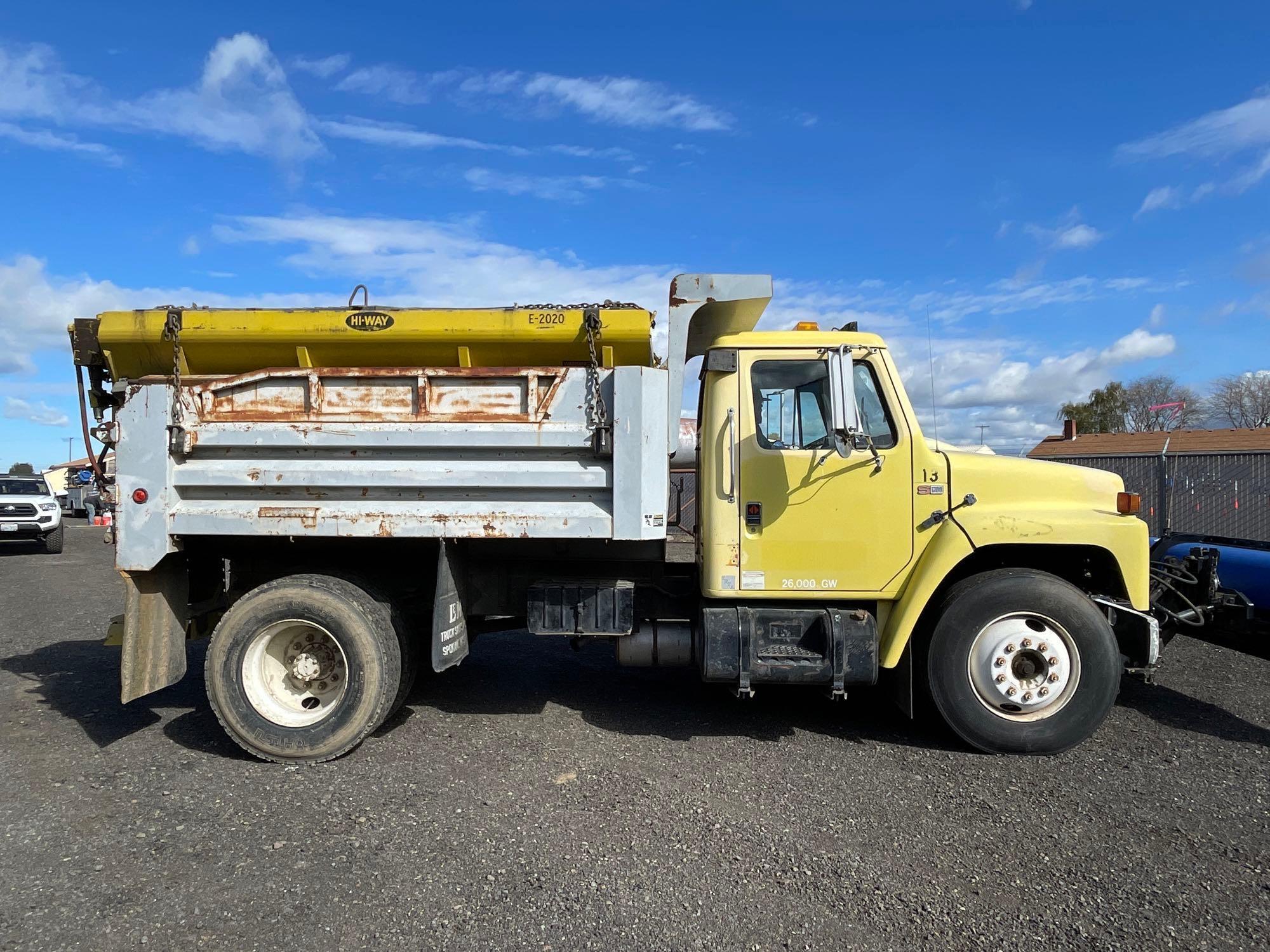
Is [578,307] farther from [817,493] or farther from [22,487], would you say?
[22,487]

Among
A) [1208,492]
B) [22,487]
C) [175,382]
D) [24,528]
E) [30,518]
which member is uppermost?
[175,382]

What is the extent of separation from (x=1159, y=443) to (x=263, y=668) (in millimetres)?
30625

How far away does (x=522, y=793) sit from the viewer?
405cm

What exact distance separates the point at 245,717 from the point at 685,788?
2542mm

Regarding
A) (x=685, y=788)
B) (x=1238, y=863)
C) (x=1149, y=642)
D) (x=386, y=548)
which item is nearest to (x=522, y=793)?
(x=685, y=788)

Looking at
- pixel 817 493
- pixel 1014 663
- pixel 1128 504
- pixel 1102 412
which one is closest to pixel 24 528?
pixel 817 493

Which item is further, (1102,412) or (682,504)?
(1102,412)

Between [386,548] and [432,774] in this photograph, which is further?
[386,548]

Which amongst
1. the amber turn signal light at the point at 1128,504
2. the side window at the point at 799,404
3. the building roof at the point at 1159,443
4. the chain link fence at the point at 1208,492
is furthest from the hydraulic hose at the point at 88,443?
the building roof at the point at 1159,443

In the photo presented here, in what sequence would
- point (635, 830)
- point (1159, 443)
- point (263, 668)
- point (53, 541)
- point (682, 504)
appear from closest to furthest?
point (635, 830) < point (263, 668) < point (682, 504) < point (53, 541) < point (1159, 443)

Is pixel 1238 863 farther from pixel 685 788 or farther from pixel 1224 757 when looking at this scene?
pixel 685 788

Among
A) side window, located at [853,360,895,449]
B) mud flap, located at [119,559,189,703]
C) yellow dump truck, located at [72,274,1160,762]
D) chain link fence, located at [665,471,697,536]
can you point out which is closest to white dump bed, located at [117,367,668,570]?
yellow dump truck, located at [72,274,1160,762]

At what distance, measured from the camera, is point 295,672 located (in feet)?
15.6

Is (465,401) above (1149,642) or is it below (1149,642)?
above
